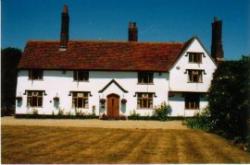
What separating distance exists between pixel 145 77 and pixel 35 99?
12183 millimetres

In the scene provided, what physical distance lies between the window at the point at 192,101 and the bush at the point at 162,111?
244 centimetres

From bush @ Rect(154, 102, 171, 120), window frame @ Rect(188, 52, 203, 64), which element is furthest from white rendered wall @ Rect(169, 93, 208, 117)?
window frame @ Rect(188, 52, 203, 64)

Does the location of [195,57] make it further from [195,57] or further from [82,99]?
[82,99]

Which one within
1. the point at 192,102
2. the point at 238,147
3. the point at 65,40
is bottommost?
the point at 238,147

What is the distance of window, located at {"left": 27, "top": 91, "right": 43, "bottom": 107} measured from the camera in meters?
42.1

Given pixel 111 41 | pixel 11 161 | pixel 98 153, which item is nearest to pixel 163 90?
pixel 111 41

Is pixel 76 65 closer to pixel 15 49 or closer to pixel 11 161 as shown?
pixel 15 49

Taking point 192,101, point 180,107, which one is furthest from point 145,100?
point 192,101

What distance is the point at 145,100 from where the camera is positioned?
140 feet

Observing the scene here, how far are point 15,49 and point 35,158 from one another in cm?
3903

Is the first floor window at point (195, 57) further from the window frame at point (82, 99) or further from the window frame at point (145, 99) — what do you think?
the window frame at point (82, 99)

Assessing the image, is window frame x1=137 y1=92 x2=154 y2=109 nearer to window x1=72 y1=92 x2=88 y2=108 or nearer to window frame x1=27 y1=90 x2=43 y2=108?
window x1=72 y1=92 x2=88 y2=108

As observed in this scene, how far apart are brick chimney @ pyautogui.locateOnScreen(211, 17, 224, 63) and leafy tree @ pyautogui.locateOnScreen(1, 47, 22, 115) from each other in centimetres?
2479

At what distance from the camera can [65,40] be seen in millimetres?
44062
